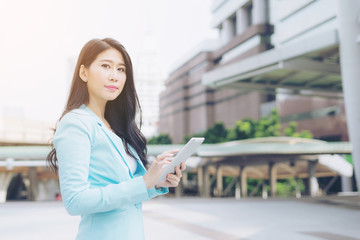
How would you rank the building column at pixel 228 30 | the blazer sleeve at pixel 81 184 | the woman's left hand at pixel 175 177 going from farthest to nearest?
the building column at pixel 228 30
the woman's left hand at pixel 175 177
the blazer sleeve at pixel 81 184

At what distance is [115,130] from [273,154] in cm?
2329

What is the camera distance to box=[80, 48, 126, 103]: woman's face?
1845 mm

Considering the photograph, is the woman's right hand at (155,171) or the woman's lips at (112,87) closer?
the woman's right hand at (155,171)

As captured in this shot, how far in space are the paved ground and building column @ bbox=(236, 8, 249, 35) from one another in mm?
48468

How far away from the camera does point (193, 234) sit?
8.95 metres

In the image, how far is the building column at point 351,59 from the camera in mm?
17047

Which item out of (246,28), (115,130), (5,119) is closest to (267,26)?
(246,28)

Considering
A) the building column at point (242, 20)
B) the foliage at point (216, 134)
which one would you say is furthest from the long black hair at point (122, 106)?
the building column at point (242, 20)

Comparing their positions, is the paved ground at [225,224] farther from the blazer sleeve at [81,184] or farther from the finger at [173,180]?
the blazer sleeve at [81,184]

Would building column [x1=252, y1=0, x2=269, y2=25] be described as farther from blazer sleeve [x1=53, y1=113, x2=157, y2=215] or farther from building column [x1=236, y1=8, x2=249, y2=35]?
blazer sleeve [x1=53, y1=113, x2=157, y2=215]

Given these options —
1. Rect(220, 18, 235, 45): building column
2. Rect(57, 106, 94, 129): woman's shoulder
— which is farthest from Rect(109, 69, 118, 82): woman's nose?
Rect(220, 18, 235, 45): building column

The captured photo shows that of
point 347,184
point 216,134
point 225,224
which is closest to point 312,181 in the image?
point 347,184

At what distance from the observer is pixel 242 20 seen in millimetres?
60500

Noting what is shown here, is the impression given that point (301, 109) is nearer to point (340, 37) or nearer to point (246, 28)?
point (246, 28)
